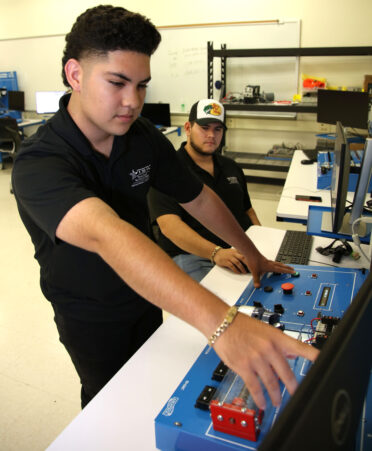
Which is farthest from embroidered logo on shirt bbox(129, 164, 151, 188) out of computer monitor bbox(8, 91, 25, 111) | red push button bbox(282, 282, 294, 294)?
computer monitor bbox(8, 91, 25, 111)

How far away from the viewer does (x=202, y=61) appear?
16.5 feet

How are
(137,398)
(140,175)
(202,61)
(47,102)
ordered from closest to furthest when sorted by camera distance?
(137,398), (140,175), (202,61), (47,102)

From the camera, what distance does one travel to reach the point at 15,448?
1709mm

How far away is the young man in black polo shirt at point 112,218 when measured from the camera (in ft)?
2.04

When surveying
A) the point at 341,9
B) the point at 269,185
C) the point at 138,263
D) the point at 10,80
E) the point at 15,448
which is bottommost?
the point at 15,448

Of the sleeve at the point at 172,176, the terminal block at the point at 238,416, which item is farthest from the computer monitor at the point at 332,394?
the sleeve at the point at 172,176

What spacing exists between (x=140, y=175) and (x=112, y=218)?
517 mm

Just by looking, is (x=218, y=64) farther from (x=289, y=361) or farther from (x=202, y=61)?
(x=289, y=361)

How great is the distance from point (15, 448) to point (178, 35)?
15.6 feet

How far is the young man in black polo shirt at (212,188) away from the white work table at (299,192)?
20cm

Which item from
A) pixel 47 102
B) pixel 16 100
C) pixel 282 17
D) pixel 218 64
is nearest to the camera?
pixel 282 17

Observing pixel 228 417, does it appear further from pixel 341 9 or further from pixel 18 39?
pixel 18 39

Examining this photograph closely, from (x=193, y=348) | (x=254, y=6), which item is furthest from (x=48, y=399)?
(x=254, y=6)

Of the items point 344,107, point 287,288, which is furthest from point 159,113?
point 287,288
